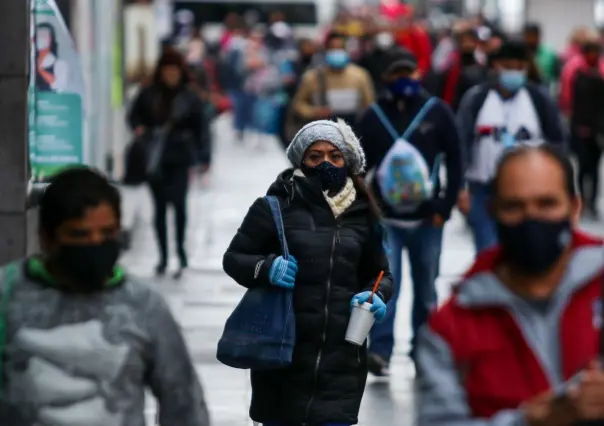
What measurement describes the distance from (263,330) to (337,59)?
969 centimetres

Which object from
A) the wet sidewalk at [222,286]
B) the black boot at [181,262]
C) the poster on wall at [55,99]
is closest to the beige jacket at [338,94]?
the wet sidewalk at [222,286]

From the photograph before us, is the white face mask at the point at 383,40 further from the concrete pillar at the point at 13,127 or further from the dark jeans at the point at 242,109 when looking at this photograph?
the concrete pillar at the point at 13,127

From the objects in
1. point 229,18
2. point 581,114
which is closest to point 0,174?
point 581,114

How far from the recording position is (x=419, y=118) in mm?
10250

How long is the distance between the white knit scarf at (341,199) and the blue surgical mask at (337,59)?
364 inches

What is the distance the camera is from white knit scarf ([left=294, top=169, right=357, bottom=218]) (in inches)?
267

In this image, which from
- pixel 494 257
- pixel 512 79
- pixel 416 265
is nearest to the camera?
pixel 494 257

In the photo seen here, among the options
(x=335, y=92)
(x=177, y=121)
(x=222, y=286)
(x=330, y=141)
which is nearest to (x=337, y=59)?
(x=335, y=92)

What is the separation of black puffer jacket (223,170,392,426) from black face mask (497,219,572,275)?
278cm

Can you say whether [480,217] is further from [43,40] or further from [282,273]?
[282,273]

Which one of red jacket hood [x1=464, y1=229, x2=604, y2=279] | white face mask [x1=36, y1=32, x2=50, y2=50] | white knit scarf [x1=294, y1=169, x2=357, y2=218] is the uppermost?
red jacket hood [x1=464, y1=229, x2=604, y2=279]

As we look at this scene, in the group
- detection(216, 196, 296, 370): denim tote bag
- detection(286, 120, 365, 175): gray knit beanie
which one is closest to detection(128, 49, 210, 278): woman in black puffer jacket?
detection(286, 120, 365, 175): gray knit beanie

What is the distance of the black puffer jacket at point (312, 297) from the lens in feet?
21.5

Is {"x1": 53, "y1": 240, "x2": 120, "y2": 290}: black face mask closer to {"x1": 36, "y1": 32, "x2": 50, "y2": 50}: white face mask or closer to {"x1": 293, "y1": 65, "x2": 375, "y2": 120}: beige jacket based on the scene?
{"x1": 36, "y1": 32, "x2": 50, "y2": 50}: white face mask
